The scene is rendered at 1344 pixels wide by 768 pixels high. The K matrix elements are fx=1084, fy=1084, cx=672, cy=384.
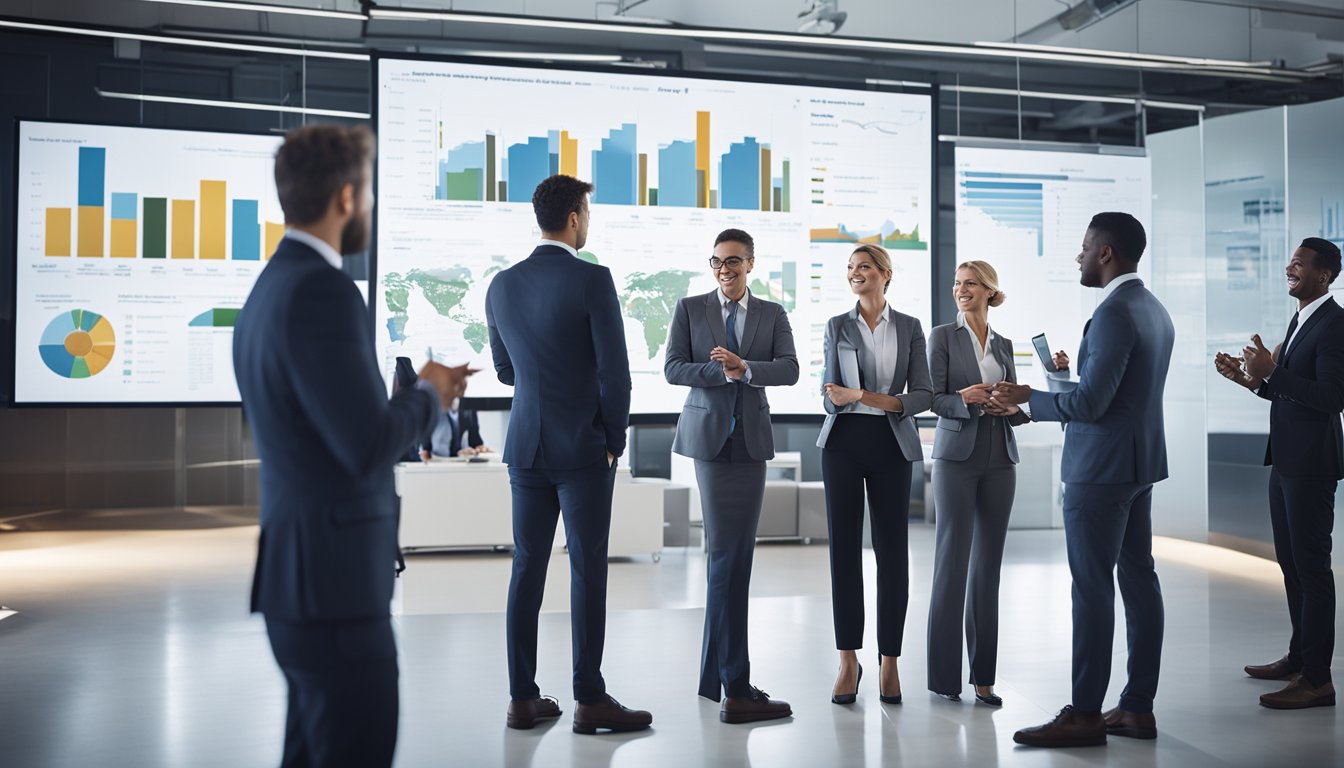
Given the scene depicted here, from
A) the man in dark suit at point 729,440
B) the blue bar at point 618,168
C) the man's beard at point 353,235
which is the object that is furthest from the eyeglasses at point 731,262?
the blue bar at point 618,168

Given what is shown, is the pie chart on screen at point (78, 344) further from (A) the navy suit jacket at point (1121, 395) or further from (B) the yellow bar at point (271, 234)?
(A) the navy suit jacket at point (1121, 395)

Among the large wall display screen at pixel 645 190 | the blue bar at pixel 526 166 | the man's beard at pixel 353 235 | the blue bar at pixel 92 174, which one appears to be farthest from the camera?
the blue bar at pixel 92 174

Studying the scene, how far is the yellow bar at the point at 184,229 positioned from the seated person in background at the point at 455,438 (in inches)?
93.1

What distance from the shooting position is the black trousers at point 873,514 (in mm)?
4102

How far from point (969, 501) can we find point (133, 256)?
689 cm

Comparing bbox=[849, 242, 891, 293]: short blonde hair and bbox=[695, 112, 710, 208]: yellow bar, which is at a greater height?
bbox=[695, 112, 710, 208]: yellow bar

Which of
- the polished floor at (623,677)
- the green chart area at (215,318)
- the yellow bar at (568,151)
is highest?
the yellow bar at (568,151)

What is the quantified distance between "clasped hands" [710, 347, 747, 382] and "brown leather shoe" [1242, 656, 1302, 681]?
266cm

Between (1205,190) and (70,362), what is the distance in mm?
9177

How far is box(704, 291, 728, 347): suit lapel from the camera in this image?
13.6 ft

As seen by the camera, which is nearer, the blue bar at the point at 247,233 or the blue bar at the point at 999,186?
the blue bar at the point at 999,186

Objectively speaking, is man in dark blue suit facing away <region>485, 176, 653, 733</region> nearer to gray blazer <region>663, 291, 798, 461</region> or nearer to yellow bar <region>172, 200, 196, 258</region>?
gray blazer <region>663, 291, 798, 461</region>

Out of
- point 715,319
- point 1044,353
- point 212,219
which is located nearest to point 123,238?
point 212,219

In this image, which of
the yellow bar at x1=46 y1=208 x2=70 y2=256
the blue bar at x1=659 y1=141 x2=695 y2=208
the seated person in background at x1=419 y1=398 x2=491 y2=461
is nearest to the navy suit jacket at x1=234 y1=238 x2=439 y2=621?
the blue bar at x1=659 y1=141 x2=695 y2=208
